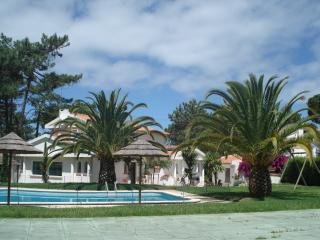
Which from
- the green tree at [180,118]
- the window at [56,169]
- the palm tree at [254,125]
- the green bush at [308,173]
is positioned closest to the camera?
the palm tree at [254,125]

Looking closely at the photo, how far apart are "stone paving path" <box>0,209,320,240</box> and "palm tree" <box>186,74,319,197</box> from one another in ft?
26.6

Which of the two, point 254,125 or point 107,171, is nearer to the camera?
point 254,125

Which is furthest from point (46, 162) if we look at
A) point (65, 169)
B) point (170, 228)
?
point (170, 228)

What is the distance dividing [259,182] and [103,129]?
1198cm

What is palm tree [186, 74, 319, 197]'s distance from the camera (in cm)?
2203

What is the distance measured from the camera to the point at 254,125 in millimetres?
22094

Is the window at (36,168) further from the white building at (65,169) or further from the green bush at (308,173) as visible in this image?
the green bush at (308,173)

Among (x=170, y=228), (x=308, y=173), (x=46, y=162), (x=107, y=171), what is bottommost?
(x=170, y=228)

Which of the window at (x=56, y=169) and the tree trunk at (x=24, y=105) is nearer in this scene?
the window at (x=56, y=169)

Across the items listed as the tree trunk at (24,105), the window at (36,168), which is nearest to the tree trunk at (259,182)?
the window at (36,168)

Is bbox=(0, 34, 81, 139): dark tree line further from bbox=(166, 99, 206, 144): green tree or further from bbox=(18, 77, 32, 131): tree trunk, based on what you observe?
bbox=(166, 99, 206, 144): green tree

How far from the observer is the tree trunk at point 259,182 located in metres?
23.1

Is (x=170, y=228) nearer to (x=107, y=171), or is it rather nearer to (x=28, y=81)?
(x=107, y=171)

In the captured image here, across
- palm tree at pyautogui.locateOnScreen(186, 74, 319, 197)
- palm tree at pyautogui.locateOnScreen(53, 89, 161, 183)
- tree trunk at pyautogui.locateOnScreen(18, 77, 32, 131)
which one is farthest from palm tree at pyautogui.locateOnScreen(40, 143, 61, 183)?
tree trunk at pyautogui.locateOnScreen(18, 77, 32, 131)
